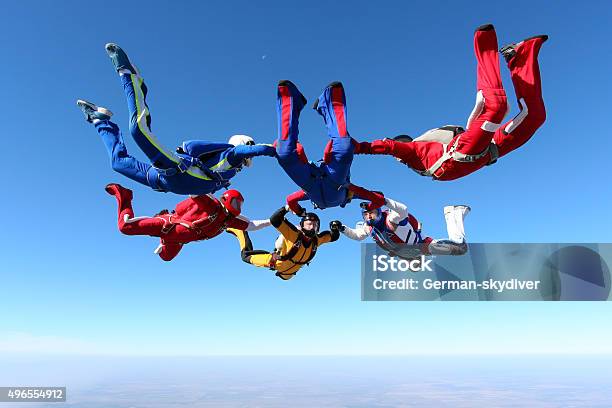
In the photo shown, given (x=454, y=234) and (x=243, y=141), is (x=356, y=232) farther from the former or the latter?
(x=243, y=141)

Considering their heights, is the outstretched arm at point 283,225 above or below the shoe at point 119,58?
below

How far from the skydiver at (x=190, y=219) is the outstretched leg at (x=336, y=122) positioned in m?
3.02

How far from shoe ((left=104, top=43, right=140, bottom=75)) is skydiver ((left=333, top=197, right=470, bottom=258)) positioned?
4.67 m

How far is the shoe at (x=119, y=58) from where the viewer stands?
A: 5.39 metres

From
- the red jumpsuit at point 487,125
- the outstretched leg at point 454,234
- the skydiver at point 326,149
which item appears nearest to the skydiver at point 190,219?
the skydiver at point 326,149

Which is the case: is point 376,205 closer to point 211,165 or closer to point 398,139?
point 398,139

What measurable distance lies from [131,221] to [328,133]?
4.81 metres

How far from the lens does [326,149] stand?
5.67 metres

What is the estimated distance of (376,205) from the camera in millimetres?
6977

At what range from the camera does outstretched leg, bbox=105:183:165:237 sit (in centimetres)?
795

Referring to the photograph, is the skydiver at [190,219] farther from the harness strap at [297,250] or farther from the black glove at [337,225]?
the black glove at [337,225]

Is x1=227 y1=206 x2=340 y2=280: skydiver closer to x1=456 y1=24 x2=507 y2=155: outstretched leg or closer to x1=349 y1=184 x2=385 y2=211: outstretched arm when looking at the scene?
x1=349 y1=184 x2=385 y2=211: outstretched arm

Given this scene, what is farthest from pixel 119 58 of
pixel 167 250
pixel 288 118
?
pixel 167 250

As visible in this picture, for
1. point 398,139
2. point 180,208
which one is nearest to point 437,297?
point 398,139
